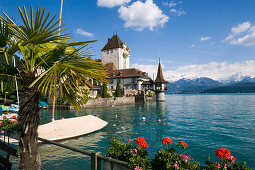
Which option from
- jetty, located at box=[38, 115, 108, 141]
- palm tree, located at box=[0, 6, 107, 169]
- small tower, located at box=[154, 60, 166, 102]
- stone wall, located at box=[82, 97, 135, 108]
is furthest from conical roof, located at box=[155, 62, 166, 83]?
palm tree, located at box=[0, 6, 107, 169]

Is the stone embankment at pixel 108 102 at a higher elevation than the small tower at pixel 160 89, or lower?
lower

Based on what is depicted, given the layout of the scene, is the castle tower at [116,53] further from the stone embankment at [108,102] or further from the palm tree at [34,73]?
the palm tree at [34,73]

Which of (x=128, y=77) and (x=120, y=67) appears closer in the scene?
(x=128, y=77)

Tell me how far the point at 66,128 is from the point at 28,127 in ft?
44.1

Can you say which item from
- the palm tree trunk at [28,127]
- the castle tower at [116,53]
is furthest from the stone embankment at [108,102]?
the palm tree trunk at [28,127]

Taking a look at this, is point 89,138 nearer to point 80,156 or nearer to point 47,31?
point 80,156

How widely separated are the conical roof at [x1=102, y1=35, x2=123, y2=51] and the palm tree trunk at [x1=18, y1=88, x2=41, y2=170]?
89952mm

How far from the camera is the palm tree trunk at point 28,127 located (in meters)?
4.39

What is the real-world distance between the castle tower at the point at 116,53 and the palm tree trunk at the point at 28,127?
289ft

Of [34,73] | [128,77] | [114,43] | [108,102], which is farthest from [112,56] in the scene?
[34,73]

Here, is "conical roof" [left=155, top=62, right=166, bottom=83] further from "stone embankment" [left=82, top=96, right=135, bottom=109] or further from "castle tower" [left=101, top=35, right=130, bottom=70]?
"castle tower" [left=101, top=35, right=130, bottom=70]

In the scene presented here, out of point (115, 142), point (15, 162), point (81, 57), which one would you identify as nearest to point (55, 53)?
point (81, 57)

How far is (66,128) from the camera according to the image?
16859 mm

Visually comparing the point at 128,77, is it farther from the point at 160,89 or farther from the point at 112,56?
the point at 112,56
